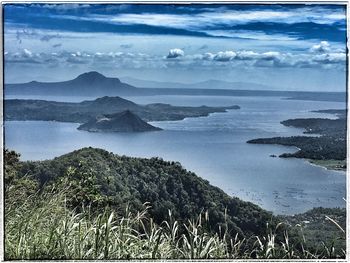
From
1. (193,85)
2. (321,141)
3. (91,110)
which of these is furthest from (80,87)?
(321,141)

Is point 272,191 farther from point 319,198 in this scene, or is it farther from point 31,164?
point 31,164

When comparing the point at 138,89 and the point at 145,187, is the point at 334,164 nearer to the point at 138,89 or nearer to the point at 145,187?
the point at 145,187

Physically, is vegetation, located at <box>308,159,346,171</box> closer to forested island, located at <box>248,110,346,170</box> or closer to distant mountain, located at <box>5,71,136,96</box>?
forested island, located at <box>248,110,346,170</box>

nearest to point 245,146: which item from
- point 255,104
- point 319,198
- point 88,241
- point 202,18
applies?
point 255,104

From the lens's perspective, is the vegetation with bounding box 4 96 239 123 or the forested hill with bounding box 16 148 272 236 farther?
the vegetation with bounding box 4 96 239 123

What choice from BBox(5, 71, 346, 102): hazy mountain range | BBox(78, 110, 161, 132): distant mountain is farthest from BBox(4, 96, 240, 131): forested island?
BBox(5, 71, 346, 102): hazy mountain range

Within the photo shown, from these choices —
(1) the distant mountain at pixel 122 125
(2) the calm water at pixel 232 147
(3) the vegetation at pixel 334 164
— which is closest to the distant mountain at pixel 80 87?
(2) the calm water at pixel 232 147
